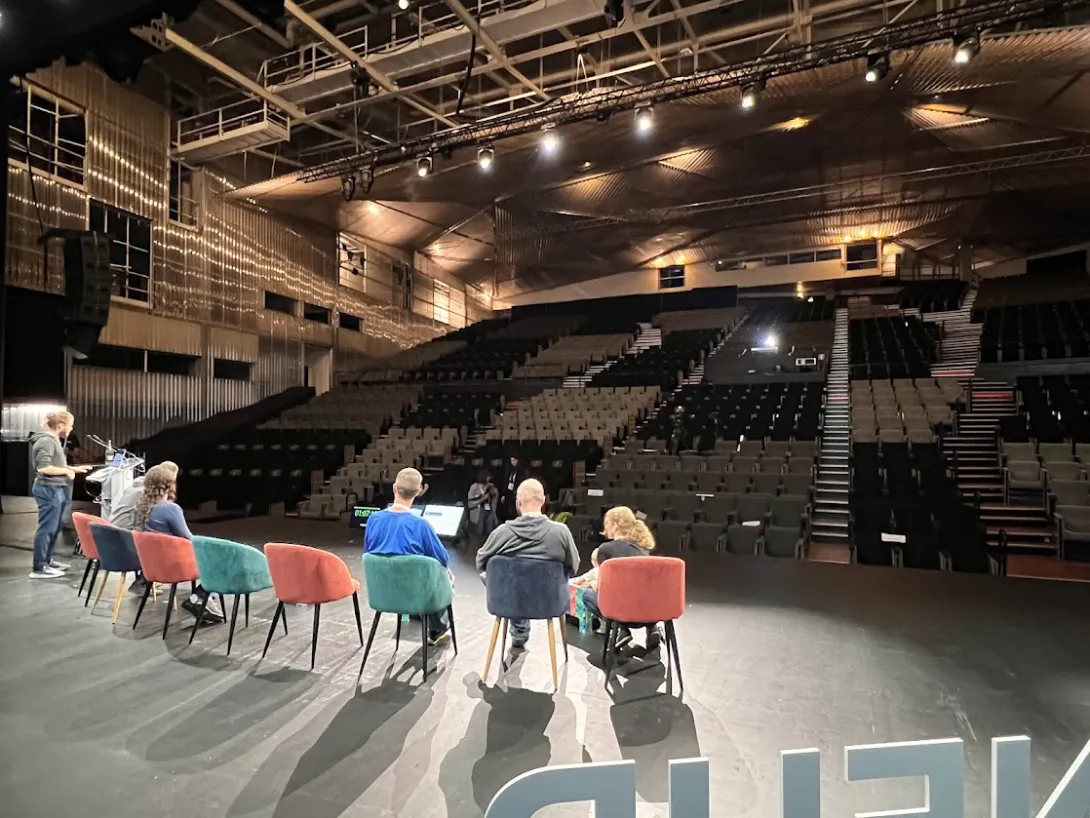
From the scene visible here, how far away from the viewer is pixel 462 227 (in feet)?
63.3

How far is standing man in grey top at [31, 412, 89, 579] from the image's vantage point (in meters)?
5.04

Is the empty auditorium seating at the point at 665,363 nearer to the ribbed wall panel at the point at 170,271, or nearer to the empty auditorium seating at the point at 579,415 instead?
the empty auditorium seating at the point at 579,415

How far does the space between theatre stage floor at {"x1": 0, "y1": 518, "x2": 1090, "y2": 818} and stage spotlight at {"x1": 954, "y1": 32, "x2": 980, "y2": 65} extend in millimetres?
6641

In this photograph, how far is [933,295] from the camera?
18.3m

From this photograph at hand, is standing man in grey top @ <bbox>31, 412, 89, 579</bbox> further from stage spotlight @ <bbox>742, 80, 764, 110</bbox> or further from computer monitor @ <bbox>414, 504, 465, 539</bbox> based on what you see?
stage spotlight @ <bbox>742, 80, 764, 110</bbox>

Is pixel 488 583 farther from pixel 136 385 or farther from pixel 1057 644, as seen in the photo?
pixel 136 385

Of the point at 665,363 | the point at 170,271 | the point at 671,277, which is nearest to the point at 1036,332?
the point at 665,363

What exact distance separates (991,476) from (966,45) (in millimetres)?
5335

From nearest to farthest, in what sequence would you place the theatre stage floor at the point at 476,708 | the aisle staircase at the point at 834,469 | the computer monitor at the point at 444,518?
the theatre stage floor at the point at 476,708 < the computer monitor at the point at 444,518 < the aisle staircase at the point at 834,469

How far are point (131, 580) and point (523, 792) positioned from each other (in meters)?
5.39

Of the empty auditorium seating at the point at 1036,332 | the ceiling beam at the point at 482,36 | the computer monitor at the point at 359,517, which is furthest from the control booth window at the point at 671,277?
the computer monitor at the point at 359,517

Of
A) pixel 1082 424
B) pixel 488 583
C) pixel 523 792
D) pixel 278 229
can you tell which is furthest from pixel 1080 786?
pixel 278 229

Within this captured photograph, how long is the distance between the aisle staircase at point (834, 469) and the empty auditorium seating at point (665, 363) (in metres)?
3.00

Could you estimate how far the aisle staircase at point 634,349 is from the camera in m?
14.5
